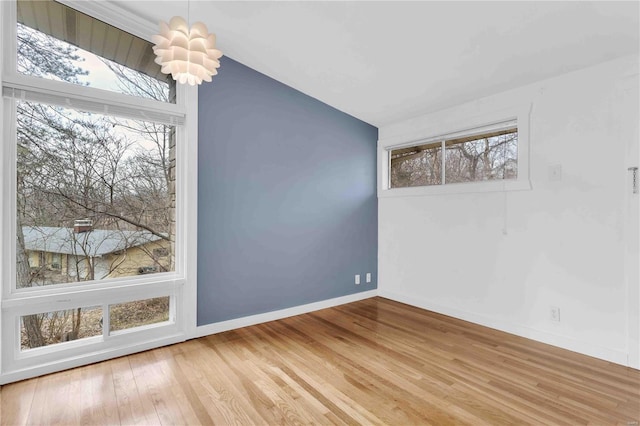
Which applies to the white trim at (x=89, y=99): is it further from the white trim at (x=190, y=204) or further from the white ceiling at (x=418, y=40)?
the white ceiling at (x=418, y=40)

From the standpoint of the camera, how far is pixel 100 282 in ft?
8.42

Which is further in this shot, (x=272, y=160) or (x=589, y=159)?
(x=272, y=160)

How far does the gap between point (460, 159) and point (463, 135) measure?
0.27 meters

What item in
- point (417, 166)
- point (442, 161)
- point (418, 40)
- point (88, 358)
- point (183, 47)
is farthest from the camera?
point (417, 166)

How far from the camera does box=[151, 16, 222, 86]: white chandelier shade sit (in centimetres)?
166

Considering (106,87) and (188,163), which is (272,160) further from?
(106,87)

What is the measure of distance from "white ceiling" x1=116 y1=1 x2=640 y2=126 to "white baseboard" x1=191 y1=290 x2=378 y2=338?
8.37 ft

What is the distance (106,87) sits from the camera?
8.38ft

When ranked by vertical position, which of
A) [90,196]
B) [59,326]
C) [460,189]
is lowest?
[59,326]

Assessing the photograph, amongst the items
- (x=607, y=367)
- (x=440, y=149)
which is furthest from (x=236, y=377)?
(x=440, y=149)

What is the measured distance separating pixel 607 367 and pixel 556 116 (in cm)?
207

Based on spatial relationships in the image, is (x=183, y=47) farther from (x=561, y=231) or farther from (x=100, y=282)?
(x=561, y=231)

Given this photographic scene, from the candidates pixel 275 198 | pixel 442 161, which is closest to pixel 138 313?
pixel 275 198

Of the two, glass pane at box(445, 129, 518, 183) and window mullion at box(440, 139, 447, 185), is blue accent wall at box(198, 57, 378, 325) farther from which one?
glass pane at box(445, 129, 518, 183)
